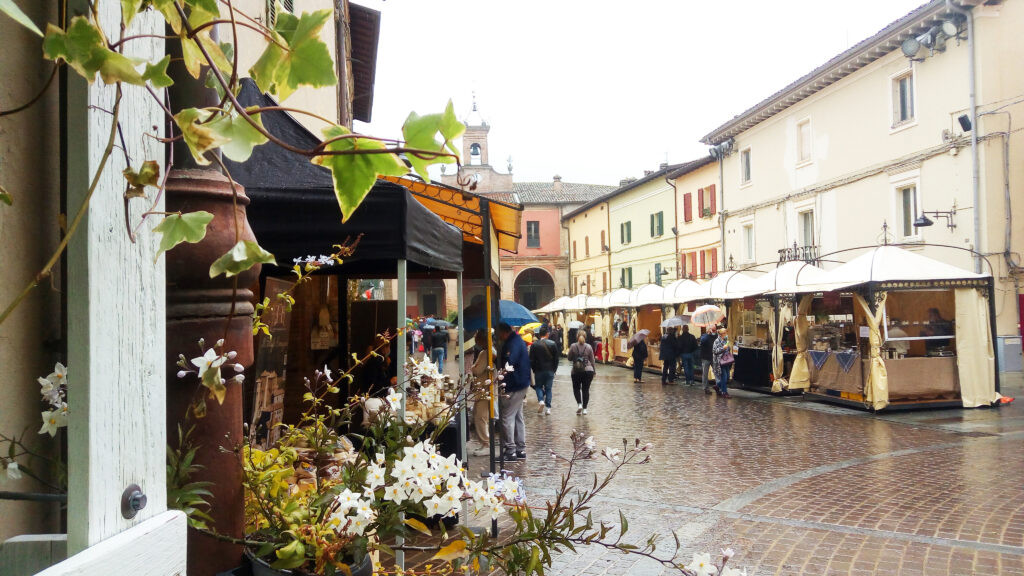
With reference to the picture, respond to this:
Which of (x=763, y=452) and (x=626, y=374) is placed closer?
(x=763, y=452)

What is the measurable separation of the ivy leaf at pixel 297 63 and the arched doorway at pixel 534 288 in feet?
180

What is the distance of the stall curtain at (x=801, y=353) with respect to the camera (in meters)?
15.7

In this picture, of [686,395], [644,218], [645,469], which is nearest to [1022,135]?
[686,395]

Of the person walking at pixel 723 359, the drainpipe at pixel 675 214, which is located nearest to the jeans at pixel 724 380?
the person walking at pixel 723 359

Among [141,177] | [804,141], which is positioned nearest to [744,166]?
[804,141]

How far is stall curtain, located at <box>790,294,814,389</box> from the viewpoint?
15727 mm

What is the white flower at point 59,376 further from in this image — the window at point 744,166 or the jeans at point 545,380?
the window at point 744,166

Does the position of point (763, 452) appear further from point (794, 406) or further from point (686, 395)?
point (686, 395)

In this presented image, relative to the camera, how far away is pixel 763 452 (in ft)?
31.3

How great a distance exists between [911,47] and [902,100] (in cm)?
172

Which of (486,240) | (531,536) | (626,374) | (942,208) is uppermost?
(942,208)

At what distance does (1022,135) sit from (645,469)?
1396 cm

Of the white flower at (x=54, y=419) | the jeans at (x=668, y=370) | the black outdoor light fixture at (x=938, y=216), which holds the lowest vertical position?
the jeans at (x=668, y=370)

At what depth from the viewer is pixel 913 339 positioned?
13.6 m
